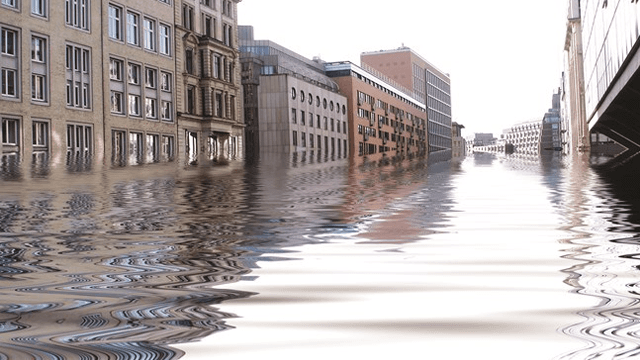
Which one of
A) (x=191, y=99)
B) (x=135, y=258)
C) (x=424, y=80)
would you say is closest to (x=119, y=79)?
(x=191, y=99)

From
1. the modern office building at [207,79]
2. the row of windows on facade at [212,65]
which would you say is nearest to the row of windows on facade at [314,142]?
the modern office building at [207,79]

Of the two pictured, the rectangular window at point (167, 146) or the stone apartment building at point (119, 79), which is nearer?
the stone apartment building at point (119, 79)

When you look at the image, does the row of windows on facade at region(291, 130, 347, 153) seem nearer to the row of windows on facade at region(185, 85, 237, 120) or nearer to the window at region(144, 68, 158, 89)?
the row of windows on facade at region(185, 85, 237, 120)

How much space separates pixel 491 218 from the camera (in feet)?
13.2

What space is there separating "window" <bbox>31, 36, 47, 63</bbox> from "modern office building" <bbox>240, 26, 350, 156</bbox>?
81.6 feet

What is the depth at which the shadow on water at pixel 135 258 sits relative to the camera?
4.27 ft

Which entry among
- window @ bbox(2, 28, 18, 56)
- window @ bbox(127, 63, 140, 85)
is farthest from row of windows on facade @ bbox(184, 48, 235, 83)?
window @ bbox(2, 28, 18, 56)

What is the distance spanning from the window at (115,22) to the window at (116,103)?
3.49 meters

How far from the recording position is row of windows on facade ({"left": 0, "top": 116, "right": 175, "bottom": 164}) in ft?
126

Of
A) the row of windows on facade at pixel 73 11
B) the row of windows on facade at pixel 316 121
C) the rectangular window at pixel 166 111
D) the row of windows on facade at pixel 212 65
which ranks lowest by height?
the rectangular window at pixel 166 111

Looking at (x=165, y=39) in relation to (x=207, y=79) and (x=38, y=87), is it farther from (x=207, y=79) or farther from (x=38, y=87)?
(x=38, y=87)

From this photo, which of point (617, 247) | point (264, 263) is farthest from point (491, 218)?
point (264, 263)

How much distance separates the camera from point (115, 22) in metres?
48.2

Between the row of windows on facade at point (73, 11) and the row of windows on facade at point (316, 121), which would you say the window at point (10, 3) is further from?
the row of windows on facade at point (316, 121)
